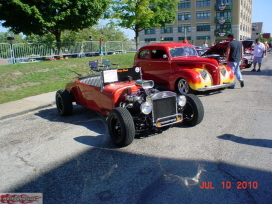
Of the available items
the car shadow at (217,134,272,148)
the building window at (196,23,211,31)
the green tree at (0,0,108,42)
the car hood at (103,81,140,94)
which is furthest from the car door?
the building window at (196,23,211,31)

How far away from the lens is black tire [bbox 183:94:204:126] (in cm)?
516

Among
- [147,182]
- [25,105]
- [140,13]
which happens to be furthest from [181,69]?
[140,13]

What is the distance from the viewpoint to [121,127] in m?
4.36

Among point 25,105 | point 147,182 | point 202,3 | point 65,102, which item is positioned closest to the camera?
point 147,182

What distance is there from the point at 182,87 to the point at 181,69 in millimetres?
683

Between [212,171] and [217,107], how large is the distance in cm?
373

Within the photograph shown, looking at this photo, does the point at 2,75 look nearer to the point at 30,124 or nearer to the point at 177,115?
the point at 30,124

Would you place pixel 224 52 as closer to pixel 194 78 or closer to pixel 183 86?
pixel 183 86

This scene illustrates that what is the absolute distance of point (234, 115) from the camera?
242 inches

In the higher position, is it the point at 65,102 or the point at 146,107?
the point at 146,107

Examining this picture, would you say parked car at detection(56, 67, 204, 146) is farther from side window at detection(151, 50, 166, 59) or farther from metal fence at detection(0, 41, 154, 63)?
metal fence at detection(0, 41, 154, 63)

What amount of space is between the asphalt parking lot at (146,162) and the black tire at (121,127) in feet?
0.58

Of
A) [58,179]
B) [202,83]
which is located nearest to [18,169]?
[58,179]

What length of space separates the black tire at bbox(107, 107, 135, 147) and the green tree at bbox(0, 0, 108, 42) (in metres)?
14.9
